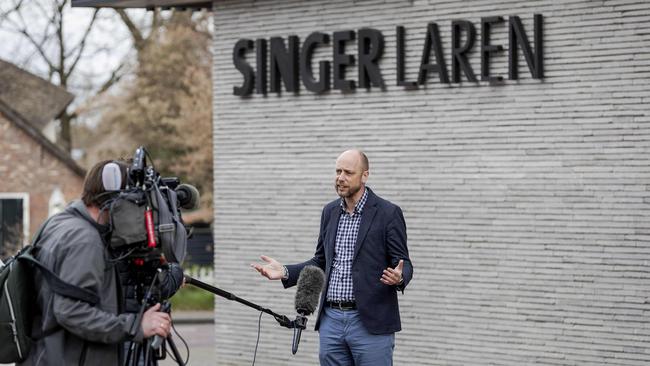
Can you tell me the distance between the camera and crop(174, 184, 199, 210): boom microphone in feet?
22.1

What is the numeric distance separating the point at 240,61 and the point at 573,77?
436 cm

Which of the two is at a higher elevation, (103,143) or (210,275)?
(103,143)

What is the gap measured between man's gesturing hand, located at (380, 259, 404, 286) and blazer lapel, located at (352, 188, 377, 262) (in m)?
0.43

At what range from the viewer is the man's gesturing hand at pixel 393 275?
739cm

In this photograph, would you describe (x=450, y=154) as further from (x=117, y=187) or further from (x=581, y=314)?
(x=117, y=187)

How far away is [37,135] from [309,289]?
85.8 feet

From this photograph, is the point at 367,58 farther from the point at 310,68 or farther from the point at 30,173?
the point at 30,173

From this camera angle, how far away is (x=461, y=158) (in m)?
12.1

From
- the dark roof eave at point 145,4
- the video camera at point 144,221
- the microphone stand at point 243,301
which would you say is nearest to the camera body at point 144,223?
the video camera at point 144,221

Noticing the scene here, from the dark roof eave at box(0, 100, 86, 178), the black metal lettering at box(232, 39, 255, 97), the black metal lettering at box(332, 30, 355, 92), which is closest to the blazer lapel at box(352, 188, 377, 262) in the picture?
the black metal lettering at box(332, 30, 355, 92)

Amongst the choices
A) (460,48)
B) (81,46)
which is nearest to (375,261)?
(460,48)

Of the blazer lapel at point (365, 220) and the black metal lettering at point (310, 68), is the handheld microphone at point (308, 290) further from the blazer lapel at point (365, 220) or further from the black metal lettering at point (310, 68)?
the black metal lettering at point (310, 68)

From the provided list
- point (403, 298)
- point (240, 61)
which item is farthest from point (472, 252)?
point (240, 61)

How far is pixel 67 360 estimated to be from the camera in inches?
236
